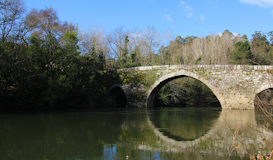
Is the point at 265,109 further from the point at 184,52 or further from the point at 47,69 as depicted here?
the point at 184,52

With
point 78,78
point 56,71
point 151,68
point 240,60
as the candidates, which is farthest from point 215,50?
point 56,71

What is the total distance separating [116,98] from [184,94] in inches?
230

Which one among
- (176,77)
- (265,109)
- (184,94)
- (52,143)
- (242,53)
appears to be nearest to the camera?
(265,109)

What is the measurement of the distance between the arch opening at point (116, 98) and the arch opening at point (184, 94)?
9.36 feet

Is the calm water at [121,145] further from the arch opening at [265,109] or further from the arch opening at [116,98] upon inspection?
the arch opening at [116,98]

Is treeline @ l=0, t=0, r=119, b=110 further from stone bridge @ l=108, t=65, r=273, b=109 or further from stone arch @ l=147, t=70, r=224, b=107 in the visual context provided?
stone bridge @ l=108, t=65, r=273, b=109

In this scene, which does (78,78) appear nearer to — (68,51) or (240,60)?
(68,51)

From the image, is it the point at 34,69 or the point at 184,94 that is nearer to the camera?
the point at 34,69

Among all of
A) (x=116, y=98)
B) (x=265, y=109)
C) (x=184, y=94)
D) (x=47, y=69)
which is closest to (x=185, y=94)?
(x=184, y=94)

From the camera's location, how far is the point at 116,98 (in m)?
20.8

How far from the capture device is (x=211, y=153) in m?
4.16

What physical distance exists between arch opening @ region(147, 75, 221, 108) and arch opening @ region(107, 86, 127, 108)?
9.36 feet

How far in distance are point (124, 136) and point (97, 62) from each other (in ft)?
45.0

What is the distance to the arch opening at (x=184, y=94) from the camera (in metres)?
20.0
